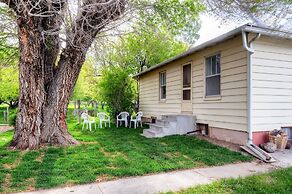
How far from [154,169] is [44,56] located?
445cm

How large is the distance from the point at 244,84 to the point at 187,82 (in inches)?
118

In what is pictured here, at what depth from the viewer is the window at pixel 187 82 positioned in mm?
8471

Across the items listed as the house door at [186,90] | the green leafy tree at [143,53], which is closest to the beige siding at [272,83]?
the house door at [186,90]

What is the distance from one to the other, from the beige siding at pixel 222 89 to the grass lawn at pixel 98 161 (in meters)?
0.87

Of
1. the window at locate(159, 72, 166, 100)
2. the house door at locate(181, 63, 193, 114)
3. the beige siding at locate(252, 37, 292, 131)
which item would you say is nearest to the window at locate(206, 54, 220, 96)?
the house door at locate(181, 63, 193, 114)

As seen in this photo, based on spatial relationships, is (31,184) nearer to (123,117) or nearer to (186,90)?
(186,90)

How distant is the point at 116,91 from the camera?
12.4 m

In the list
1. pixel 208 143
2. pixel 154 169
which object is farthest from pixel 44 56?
pixel 208 143

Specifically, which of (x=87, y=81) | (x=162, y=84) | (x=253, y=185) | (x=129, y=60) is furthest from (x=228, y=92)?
(x=87, y=81)

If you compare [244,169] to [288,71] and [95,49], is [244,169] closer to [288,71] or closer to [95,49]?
[288,71]

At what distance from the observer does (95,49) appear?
7.90 meters

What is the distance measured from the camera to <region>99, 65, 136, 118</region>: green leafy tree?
12.3m

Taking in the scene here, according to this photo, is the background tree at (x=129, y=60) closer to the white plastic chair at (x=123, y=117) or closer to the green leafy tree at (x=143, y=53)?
the green leafy tree at (x=143, y=53)

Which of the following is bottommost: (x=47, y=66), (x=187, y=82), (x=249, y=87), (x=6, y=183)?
(x=6, y=183)
